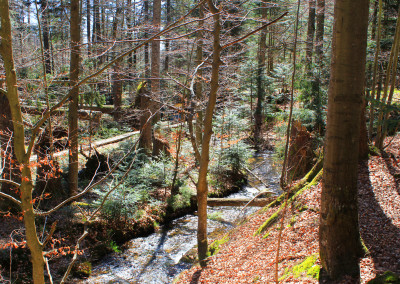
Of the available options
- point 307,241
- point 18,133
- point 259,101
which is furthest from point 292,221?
point 259,101

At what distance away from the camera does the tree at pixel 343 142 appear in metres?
3.26

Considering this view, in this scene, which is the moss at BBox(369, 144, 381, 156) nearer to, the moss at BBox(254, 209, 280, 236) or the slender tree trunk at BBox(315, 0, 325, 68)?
the moss at BBox(254, 209, 280, 236)

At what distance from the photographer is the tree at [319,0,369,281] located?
326cm

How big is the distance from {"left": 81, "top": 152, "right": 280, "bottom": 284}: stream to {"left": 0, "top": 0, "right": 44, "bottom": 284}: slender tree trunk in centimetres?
449

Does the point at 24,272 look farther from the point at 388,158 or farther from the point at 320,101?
the point at 320,101

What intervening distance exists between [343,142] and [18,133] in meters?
3.33

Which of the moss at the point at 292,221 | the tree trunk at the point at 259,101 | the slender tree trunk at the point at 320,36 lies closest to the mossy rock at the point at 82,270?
the moss at the point at 292,221

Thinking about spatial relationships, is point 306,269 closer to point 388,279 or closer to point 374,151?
point 388,279

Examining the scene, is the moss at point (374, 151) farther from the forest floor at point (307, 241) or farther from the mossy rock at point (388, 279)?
the mossy rock at point (388, 279)

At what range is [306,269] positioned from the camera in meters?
4.05

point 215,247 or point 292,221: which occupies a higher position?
point 292,221

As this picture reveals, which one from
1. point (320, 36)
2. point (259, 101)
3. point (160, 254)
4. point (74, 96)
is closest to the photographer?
point (160, 254)

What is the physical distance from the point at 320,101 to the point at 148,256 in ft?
30.0

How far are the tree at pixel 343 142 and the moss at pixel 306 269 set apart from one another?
26cm
